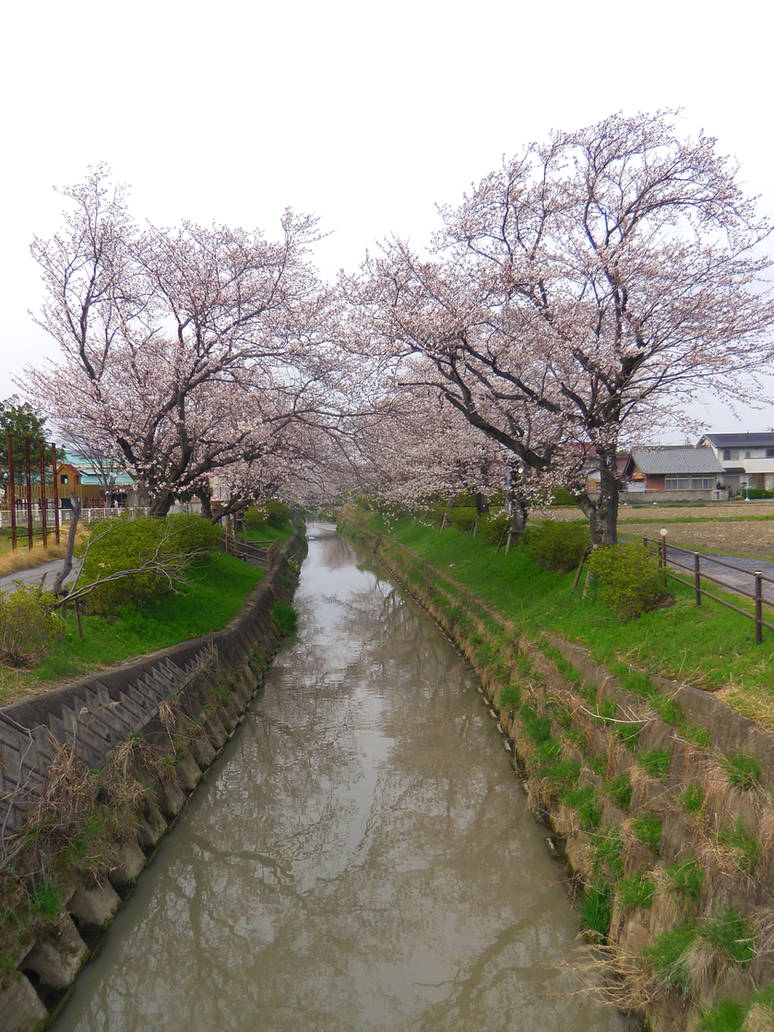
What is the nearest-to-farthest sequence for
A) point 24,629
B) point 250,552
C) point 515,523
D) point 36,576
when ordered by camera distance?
point 24,629 → point 36,576 → point 515,523 → point 250,552

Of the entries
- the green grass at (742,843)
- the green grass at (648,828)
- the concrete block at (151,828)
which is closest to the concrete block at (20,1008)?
the concrete block at (151,828)

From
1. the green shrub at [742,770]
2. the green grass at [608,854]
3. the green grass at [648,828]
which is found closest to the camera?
the green shrub at [742,770]

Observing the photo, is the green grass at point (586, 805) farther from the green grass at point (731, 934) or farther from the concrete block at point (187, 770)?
→ the concrete block at point (187, 770)

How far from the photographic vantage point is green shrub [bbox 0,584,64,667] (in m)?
9.41

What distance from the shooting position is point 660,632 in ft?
34.2

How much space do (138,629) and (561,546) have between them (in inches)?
414

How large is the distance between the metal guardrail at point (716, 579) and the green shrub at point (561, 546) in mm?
2017

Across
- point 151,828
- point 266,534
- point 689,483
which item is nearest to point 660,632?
point 151,828

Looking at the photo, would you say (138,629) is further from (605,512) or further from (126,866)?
(605,512)

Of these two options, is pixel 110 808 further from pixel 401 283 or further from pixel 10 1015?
pixel 401 283

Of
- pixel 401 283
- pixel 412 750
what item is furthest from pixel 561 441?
pixel 412 750

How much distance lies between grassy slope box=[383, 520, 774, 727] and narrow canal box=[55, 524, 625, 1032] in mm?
2788

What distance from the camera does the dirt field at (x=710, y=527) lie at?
19.4 m

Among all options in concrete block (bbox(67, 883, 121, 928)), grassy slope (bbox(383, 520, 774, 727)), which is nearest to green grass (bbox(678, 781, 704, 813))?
grassy slope (bbox(383, 520, 774, 727))
